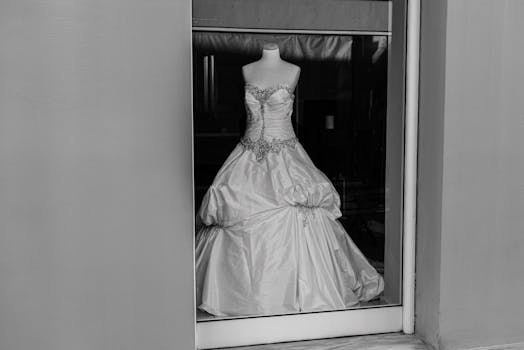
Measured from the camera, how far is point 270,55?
3355mm

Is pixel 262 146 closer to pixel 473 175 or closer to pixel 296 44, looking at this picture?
pixel 296 44

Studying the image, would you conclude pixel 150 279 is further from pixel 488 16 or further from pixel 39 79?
pixel 488 16

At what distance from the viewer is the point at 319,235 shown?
134 inches

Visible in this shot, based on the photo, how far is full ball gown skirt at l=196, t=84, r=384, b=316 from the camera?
3.30 metres

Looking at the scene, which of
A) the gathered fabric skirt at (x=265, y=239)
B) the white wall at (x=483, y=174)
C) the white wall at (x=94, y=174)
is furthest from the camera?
the gathered fabric skirt at (x=265, y=239)

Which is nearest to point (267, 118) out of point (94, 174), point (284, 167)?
point (284, 167)

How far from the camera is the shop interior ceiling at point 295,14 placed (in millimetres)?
3199

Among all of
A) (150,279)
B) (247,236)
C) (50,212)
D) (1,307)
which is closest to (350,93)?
(247,236)

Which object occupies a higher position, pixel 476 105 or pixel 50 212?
pixel 476 105

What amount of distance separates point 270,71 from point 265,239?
2.93 ft

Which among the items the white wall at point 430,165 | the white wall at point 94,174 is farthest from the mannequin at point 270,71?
the white wall at point 430,165

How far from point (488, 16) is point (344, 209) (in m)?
1.25

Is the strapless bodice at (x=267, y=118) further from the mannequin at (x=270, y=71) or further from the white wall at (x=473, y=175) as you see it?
the white wall at (x=473, y=175)

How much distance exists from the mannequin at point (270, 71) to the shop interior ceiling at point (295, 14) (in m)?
0.14
